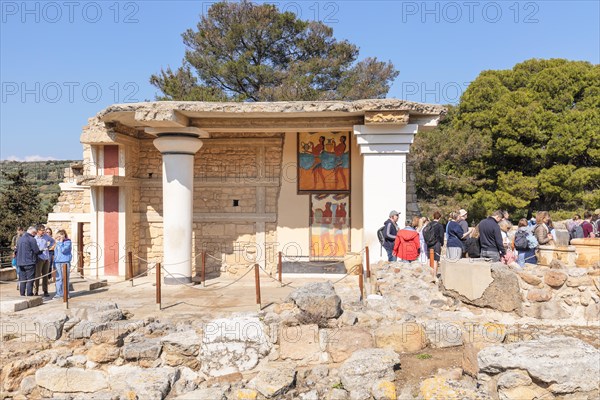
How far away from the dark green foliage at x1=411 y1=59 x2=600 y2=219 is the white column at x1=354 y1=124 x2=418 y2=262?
11703 mm

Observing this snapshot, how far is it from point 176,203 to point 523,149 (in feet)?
54.8

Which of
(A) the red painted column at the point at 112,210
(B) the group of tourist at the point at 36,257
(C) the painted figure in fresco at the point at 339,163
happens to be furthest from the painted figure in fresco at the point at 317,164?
(B) the group of tourist at the point at 36,257

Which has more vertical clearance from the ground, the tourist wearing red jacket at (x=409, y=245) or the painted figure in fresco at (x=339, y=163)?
the painted figure in fresco at (x=339, y=163)

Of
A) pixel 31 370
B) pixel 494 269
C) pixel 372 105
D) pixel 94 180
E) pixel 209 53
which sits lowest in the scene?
pixel 31 370

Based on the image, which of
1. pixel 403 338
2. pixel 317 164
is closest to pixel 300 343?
pixel 403 338

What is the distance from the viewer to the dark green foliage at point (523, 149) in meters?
21.4

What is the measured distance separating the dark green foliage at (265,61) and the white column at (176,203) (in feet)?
38.7

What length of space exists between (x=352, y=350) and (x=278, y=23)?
20214mm

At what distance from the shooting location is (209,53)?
78.6 ft

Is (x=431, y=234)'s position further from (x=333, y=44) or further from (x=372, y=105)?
(x=333, y=44)

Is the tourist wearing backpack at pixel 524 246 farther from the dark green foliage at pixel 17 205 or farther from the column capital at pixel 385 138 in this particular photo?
the dark green foliage at pixel 17 205

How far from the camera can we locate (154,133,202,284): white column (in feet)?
34.7

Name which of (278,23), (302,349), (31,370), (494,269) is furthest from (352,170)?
(278,23)

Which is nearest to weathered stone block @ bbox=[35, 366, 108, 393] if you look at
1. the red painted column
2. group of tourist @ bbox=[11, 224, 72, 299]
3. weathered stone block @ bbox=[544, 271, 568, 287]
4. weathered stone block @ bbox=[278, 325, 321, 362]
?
weathered stone block @ bbox=[278, 325, 321, 362]
